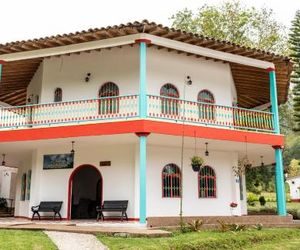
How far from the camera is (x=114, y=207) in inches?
575

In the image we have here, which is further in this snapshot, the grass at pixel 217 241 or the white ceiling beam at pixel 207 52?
the white ceiling beam at pixel 207 52

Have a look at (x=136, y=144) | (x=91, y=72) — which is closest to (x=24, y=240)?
(x=136, y=144)

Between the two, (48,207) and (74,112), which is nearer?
(74,112)

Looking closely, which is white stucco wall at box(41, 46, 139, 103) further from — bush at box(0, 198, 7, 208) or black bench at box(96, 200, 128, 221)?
bush at box(0, 198, 7, 208)

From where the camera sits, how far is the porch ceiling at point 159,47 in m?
13.8

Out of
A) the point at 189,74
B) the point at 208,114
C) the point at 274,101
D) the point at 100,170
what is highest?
the point at 189,74

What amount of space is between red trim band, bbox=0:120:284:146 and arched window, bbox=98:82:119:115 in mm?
1655

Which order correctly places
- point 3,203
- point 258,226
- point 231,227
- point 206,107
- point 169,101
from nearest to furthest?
1. point 231,227
2. point 258,226
3. point 169,101
4. point 206,107
5. point 3,203

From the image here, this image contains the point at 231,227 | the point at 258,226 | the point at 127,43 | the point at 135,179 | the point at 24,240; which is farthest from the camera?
the point at 135,179

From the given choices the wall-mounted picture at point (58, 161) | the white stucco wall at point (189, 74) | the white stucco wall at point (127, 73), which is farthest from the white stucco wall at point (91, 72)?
the wall-mounted picture at point (58, 161)

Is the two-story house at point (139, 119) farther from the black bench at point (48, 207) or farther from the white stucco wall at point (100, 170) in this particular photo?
the black bench at point (48, 207)

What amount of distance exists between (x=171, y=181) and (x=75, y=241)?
20.9 ft

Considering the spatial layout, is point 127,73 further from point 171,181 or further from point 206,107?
point 171,181

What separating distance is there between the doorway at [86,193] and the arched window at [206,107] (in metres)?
5.63
